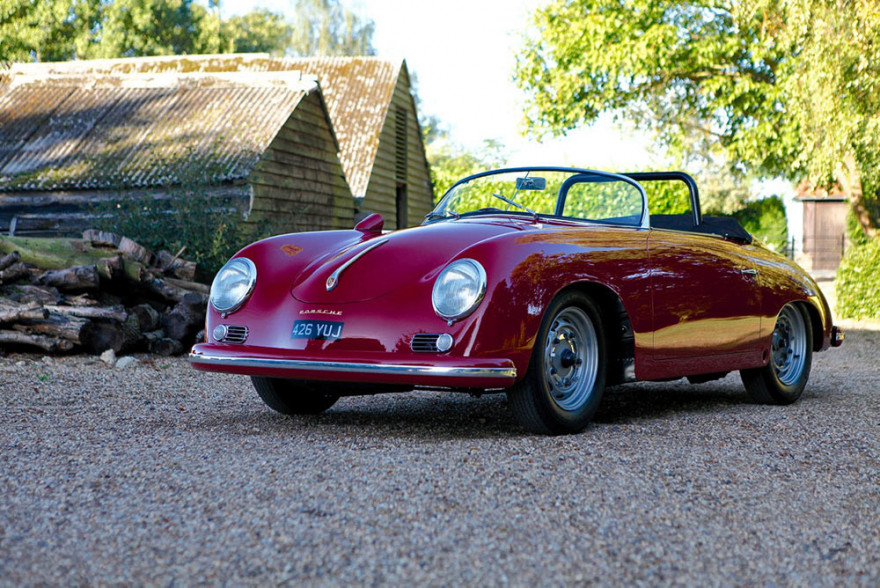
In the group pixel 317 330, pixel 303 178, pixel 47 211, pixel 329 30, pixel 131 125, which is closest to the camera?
pixel 317 330

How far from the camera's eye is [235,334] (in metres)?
5.04

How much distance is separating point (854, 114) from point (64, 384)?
40.2 feet

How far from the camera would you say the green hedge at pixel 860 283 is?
14914 millimetres

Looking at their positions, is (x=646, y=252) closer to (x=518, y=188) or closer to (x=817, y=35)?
(x=518, y=188)

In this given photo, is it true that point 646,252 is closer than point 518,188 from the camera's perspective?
Yes

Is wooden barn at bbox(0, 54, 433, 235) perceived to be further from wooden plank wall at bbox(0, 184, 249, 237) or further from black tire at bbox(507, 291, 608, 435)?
black tire at bbox(507, 291, 608, 435)

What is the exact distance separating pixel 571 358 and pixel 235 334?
1.65m

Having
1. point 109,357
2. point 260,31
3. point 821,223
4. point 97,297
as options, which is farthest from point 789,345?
point 260,31

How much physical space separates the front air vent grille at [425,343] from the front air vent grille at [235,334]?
953 millimetres

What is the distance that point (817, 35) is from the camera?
14688 mm

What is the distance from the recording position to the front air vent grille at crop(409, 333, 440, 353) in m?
4.50

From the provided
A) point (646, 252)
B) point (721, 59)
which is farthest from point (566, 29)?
point (646, 252)

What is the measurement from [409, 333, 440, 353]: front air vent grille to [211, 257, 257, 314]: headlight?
1.04 m

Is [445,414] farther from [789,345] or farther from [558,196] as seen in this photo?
[789,345]
